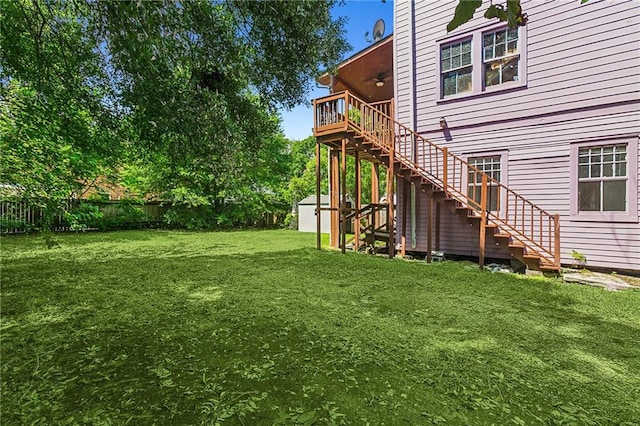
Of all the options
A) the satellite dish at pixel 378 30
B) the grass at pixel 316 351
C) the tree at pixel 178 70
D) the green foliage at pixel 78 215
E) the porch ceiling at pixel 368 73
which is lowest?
the grass at pixel 316 351

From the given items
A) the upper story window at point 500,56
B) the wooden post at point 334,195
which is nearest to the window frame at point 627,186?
the upper story window at point 500,56

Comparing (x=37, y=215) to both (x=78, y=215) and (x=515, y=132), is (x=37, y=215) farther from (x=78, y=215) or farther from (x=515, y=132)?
(x=515, y=132)

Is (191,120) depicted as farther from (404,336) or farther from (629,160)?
(629,160)

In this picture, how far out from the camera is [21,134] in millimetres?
3953

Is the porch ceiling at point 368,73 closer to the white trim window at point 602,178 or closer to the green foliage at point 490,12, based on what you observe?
the white trim window at point 602,178

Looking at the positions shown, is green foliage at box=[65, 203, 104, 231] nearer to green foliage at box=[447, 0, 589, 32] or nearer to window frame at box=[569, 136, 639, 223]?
green foliage at box=[447, 0, 589, 32]

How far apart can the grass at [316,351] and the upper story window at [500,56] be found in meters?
4.12

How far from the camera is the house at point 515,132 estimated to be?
215 inches

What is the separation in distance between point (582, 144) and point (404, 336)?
5.28 metres

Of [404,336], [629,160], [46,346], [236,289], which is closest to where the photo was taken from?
[46,346]

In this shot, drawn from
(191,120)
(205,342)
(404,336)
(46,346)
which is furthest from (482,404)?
(191,120)

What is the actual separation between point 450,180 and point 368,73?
4.59 metres

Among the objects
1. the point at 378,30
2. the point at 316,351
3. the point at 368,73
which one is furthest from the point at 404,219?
the point at 378,30

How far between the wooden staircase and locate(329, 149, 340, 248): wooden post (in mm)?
1487
